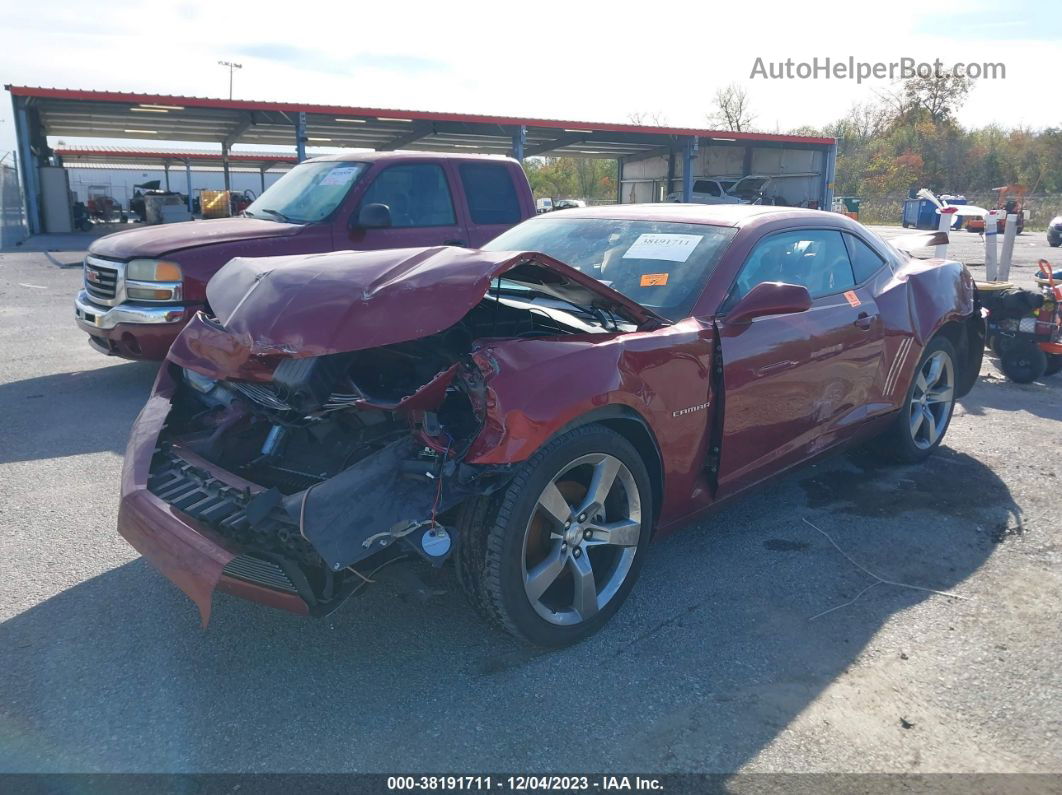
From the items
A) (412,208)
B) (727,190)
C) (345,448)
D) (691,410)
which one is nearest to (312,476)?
(345,448)

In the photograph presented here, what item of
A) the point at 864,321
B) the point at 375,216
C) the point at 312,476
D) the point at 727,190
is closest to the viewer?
the point at 312,476

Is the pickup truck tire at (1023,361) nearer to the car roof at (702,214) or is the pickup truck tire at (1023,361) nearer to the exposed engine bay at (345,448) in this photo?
the car roof at (702,214)

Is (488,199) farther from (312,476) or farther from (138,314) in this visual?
(312,476)

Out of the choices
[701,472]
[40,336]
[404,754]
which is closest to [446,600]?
[404,754]

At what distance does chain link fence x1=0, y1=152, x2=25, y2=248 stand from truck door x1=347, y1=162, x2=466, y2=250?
1871 cm

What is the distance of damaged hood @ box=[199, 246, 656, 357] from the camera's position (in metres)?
2.90

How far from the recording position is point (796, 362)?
3.91 metres

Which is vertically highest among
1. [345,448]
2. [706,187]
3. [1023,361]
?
[706,187]

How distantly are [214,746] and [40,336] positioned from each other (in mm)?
8304

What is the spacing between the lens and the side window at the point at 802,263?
12.8 feet

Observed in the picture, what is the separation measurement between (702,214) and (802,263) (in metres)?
0.59

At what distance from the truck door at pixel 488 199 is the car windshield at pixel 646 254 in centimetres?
336

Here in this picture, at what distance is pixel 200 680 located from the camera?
2.88 m

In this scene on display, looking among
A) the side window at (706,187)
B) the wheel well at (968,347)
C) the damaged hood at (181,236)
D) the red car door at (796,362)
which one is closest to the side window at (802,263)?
the red car door at (796,362)
